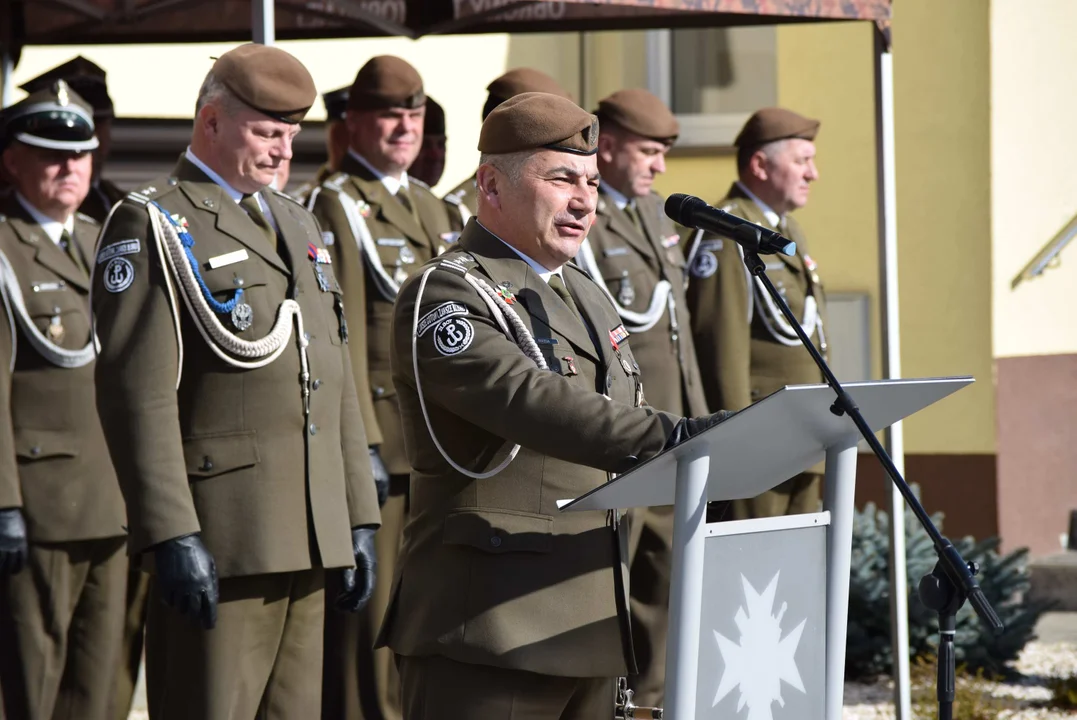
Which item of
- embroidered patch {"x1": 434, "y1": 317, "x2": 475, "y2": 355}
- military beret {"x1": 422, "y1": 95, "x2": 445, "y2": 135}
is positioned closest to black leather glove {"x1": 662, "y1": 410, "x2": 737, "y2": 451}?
embroidered patch {"x1": 434, "y1": 317, "x2": 475, "y2": 355}

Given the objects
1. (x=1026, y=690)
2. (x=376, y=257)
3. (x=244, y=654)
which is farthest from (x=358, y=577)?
(x=1026, y=690)

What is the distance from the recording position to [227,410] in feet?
11.8

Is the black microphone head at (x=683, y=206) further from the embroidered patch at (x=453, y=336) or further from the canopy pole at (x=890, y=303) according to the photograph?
the canopy pole at (x=890, y=303)

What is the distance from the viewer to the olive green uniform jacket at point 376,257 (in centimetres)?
513

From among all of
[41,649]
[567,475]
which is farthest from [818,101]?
[567,475]

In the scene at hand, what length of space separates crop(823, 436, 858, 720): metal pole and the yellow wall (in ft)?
19.3

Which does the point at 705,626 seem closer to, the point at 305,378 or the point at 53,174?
the point at 305,378

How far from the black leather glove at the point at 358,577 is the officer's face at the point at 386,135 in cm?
190

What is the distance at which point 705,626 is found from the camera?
2.68 m

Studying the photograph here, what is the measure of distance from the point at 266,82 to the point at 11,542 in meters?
1.49

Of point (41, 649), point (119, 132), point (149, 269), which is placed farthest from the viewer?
point (119, 132)

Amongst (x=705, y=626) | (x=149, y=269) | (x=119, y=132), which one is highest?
(x=119, y=132)

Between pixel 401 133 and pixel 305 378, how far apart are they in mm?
1954

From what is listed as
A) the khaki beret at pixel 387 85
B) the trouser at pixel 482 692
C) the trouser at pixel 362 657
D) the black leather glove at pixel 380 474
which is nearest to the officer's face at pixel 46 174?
the khaki beret at pixel 387 85
